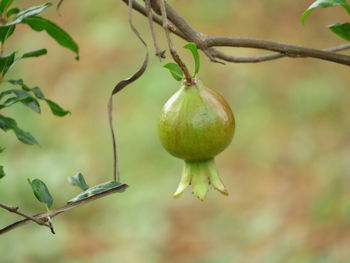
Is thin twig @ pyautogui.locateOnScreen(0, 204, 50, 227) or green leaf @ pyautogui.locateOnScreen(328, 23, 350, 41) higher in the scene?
green leaf @ pyautogui.locateOnScreen(328, 23, 350, 41)

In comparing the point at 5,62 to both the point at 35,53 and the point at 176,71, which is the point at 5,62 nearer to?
the point at 35,53

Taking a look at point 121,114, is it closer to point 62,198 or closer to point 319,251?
point 62,198

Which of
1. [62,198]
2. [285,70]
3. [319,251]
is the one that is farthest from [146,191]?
[285,70]

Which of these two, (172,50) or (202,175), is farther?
(202,175)

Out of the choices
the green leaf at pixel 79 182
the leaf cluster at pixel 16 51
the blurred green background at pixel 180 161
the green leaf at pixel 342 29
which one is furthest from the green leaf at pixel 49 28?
the blurred green background at pixel 180 161

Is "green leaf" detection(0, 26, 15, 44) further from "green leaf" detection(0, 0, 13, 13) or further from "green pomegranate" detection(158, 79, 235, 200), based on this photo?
"green pomegranate" detection(158, 79, 235, 200)

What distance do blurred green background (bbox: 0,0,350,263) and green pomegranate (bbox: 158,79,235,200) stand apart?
2270 mm

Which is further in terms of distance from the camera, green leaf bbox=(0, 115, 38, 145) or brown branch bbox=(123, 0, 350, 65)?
green leaf bbox=(0, 115, 38, 145)

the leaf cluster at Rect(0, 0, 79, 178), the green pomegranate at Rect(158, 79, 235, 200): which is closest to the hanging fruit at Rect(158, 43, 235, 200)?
the green pomegranate at Rect(158, 79, 235, 200)

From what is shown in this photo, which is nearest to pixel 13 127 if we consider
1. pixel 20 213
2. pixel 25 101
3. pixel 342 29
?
pixel 25 101

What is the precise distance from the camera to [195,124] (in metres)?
0.97

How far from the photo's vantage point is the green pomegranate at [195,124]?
0.97 meters

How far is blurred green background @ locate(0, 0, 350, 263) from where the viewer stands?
3.57m

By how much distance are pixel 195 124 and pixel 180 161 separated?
3.18 metres
